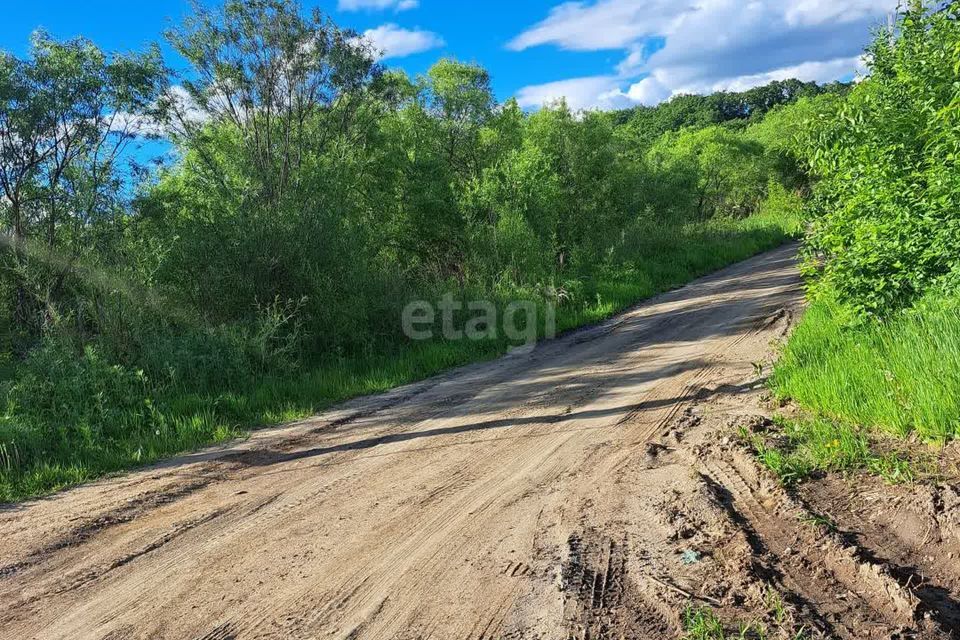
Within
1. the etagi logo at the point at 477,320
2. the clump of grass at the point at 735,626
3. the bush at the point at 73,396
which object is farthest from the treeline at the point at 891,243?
the bush at the point at 73,396

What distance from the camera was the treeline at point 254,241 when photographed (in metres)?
7.45

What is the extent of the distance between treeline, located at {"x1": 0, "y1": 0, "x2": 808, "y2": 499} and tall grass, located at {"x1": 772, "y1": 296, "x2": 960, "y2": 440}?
369 centimetres

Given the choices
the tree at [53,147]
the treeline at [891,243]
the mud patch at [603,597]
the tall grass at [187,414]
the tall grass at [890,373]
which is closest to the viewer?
the mud patch at [603,597]

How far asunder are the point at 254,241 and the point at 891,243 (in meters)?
8.82

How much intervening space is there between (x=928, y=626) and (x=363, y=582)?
8.92ft

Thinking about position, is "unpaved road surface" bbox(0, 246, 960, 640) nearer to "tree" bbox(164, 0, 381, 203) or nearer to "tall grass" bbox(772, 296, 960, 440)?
"tall grass" bbox(772, 296, 960, 440)

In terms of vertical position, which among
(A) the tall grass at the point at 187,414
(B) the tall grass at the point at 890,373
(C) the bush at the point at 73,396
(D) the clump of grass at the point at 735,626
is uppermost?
(C) the bush at the point at 73,396

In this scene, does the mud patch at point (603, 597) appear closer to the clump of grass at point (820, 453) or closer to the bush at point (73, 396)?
the clump of grass at point (820, 453)

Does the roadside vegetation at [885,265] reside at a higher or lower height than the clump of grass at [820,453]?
higher

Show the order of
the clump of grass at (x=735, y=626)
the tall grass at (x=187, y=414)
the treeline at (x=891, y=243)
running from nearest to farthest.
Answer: the clump of grass at (x=735, y=626), the treeline at (x=891, y=243), the tall grass at (x=187, y=414)

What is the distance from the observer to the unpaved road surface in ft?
9.84

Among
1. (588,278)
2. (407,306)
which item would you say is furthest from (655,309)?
(407,306)

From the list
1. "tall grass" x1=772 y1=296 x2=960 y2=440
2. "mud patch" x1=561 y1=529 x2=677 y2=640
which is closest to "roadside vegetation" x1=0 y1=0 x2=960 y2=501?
"tall grass" x1=772 y1=296 x2=960 y2=440

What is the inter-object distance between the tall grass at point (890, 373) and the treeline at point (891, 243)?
1 cm
